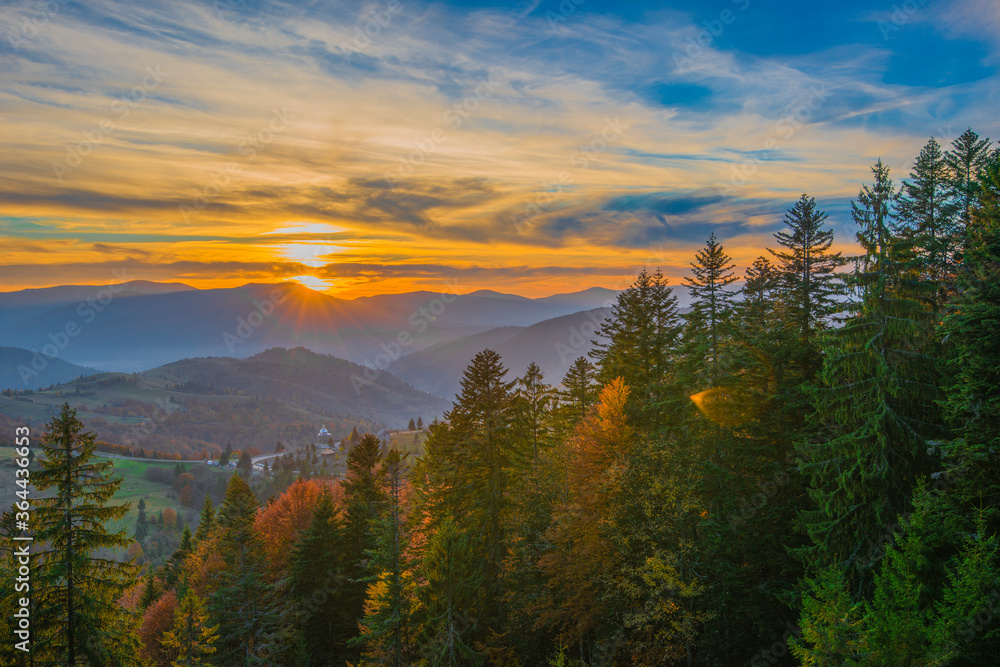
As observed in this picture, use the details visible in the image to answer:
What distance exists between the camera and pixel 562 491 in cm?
2688

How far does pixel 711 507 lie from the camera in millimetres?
24422

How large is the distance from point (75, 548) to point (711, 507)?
26.0 metres

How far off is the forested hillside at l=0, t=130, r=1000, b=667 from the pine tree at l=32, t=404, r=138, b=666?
97 millimetres

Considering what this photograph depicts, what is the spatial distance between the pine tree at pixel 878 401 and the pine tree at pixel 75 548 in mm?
25643

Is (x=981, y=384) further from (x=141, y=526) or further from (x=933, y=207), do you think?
(x=141, y=526)

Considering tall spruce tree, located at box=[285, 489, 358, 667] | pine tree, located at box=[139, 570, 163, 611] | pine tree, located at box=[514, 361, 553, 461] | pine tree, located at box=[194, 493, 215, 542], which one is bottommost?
pine tree, located at box=[139, 570, 163, 611]

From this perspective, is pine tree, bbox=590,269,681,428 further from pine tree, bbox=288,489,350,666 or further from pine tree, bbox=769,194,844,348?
pine tree, bbox=288,489,350,666

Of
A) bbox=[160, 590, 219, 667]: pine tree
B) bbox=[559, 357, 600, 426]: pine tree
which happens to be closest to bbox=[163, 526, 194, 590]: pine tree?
bbox=[160, 590, 219, 667]: pine tree

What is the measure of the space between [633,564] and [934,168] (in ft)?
111

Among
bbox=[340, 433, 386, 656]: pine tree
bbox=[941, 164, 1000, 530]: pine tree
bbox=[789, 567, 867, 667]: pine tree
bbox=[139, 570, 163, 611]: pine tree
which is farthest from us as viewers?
bbox=[139, 570, 163, 611]: pine tree

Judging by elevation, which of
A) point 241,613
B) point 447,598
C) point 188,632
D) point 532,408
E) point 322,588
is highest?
point 532,408

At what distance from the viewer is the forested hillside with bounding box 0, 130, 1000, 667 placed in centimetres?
1418

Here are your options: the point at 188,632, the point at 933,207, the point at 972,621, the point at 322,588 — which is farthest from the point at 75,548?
the point at 933,207

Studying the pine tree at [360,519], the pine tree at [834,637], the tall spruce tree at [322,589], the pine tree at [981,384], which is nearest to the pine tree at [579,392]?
the pine tree at [360,519]
